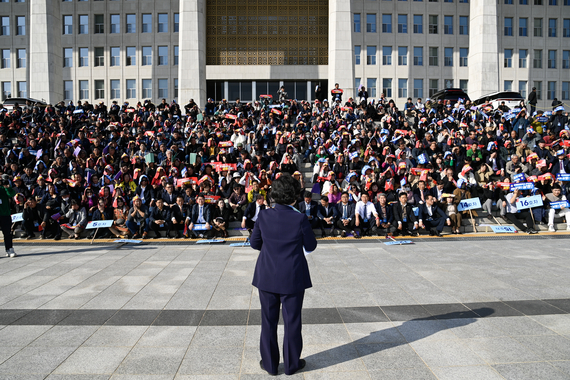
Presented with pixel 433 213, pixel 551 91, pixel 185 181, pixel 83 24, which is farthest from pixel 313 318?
pixel 551 91

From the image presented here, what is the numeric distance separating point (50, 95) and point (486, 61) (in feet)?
121

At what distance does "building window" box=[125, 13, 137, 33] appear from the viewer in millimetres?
44156

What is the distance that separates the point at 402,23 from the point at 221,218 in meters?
39.3

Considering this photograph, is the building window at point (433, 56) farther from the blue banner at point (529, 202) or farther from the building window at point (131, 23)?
the blue banner at point (529, 202)

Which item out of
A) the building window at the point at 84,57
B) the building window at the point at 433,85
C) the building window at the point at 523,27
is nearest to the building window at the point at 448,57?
the building window at the point at 433,85

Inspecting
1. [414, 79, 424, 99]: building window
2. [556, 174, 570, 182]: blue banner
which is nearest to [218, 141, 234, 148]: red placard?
[556, 174, 570, 182]: blue banner

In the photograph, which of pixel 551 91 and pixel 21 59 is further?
pixel 551 91

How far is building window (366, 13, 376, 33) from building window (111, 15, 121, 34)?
86.4ft

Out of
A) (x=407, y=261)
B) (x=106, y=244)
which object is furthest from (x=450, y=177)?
(x=106, y=244)

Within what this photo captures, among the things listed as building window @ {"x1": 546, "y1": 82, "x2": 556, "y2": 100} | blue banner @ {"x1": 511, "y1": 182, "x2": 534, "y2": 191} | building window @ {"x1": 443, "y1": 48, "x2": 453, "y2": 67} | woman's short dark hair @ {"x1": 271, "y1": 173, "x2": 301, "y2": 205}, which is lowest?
blue banner @ {"x1": 511, "y1": 182, "x2": 534, "y2": 191}

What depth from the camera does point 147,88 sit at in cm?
4428

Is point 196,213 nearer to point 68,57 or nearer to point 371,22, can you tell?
point 371,22

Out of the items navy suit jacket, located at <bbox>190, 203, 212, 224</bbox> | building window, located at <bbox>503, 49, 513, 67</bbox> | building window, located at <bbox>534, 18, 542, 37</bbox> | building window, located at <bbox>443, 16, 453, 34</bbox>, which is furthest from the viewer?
building window, located at <bbox>534, 18, 542, 37</bbox>

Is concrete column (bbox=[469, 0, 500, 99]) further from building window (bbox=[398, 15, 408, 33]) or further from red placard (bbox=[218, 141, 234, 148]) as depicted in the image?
red placard (bbox=[218, 141, 234, 148])
